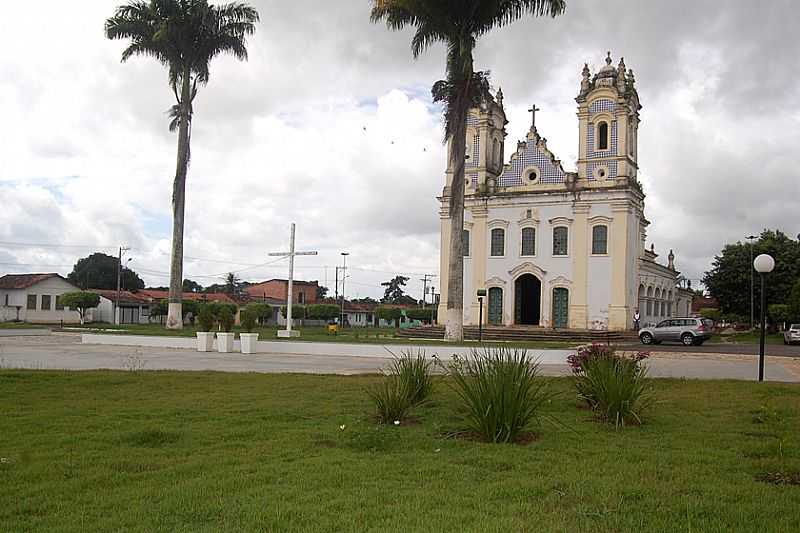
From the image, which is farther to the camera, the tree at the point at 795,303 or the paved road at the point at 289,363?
the tree at the point at 795,303

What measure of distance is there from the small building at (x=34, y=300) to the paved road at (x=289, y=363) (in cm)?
4413

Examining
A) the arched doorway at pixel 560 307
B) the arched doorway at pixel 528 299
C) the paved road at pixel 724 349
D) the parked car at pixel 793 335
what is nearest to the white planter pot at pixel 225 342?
the paved road at pixel 724 349

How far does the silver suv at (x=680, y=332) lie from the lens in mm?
32844

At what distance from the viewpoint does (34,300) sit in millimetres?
63281

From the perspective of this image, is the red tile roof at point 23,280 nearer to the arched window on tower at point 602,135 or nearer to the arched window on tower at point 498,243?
A: the arched window on tower at point 498,243

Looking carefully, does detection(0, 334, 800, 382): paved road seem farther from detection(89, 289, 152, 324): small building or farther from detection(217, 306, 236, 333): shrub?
detection(89, 289, 152, 324): small building

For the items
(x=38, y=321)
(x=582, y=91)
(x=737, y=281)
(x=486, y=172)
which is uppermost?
(x=582, y=91)

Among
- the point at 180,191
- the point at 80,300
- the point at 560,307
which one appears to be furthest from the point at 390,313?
the point at 180,191

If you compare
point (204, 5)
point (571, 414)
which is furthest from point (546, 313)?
point (571, 414)

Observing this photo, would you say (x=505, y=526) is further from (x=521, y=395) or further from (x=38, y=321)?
(x=38, y=321)

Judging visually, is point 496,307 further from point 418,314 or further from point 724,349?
point 418,314

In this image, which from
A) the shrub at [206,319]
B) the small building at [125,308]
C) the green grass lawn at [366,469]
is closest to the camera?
the green grass lawn at [366,469]

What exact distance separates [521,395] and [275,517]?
121 inches

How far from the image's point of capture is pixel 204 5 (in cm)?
3238
